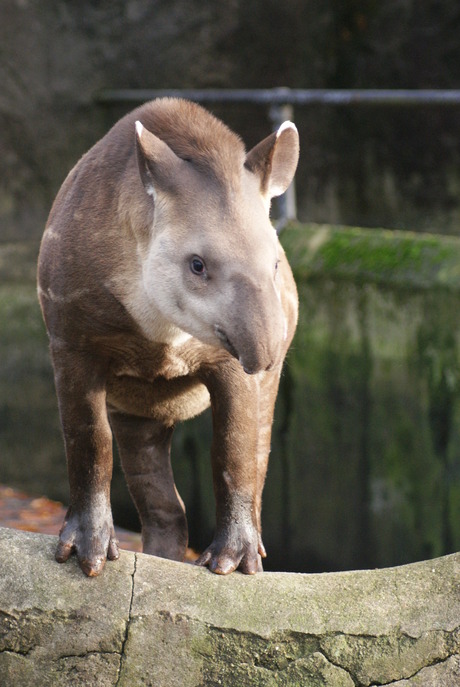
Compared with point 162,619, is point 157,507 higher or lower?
lower

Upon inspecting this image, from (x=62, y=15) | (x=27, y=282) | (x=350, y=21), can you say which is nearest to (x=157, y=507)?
(x=27, y=282)

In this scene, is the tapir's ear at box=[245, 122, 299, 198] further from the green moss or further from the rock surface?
the green moss

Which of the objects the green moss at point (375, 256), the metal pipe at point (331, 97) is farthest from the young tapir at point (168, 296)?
the metal pipe at point (331, 97)

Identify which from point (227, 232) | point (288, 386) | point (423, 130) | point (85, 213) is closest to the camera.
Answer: point (227, 232)

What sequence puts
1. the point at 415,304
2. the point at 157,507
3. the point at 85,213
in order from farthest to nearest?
1. the point at 415,304
2. the point at 157,507
3. the point at 85,213

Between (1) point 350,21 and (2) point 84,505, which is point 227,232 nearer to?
(2) point 84,505

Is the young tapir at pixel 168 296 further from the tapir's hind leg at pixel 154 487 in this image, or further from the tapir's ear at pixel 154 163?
the tapir's hind leg at pixel 154 487

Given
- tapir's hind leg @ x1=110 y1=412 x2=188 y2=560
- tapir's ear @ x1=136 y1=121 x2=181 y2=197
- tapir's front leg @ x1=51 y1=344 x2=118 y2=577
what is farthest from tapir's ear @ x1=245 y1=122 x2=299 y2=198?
tapir's hind leg @ x1=110 y1=412 x2=188 y2=560

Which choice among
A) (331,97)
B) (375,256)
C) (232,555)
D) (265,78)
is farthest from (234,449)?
(265,78)

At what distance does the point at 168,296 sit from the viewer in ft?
12.3

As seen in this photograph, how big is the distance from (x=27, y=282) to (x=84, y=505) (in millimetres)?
5378

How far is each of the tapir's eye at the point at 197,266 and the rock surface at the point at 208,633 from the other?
1.08 m

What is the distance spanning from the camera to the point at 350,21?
10.2 m

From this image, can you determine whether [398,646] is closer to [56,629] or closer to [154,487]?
[56,629]
